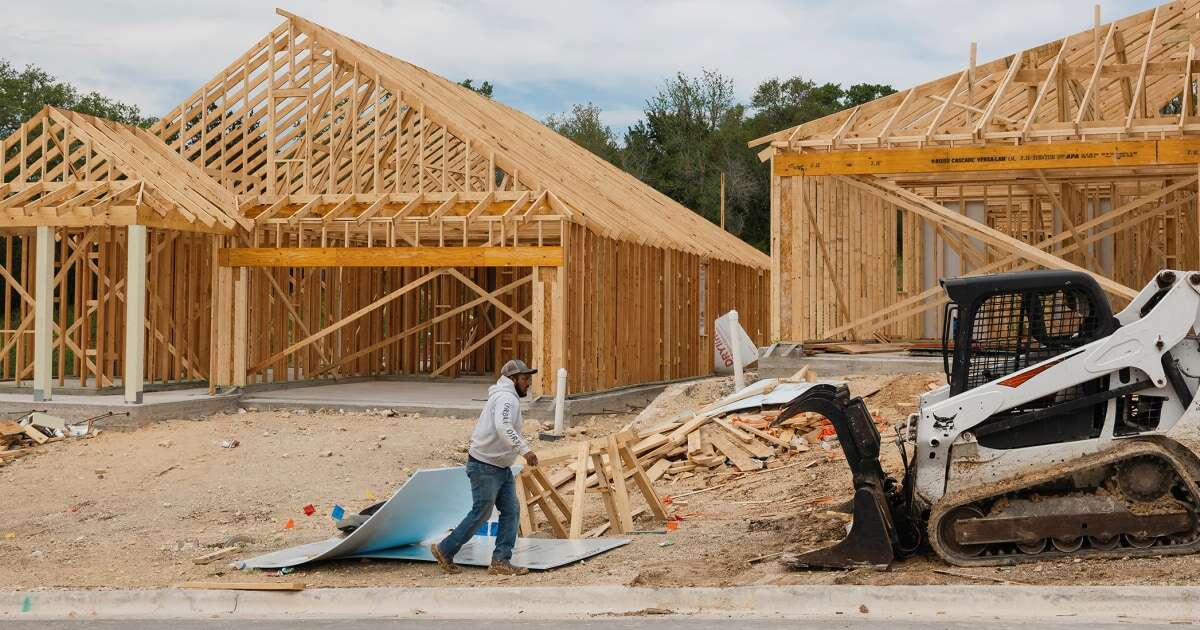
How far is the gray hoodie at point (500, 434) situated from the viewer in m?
7.78

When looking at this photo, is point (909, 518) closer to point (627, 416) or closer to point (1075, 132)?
point (1075, 132)

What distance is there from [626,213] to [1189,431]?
48.0ft

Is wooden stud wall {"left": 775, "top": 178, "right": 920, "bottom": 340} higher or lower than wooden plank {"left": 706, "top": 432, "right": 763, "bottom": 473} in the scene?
higher

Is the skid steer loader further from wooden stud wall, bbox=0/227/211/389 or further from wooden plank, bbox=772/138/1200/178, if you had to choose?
wooden stud wall, bbox=0/227/211/389

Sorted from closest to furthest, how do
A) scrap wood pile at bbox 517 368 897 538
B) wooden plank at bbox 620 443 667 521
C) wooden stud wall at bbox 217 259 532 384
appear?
scrap wood pile at bbox 517 368 897 538 → wooden plank at bbox 620 443 667 521 → wooden stud wall at bbox 217 259 532 384

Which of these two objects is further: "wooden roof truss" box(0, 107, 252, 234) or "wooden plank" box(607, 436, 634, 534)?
"wooden roof truss" box(0, 107, 252, 234)

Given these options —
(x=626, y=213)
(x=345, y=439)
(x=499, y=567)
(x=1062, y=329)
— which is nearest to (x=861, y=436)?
(x=1062, y=329)

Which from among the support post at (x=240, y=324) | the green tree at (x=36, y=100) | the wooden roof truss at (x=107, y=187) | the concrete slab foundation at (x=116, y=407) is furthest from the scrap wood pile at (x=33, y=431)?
the green tree at (x=36, y=100)

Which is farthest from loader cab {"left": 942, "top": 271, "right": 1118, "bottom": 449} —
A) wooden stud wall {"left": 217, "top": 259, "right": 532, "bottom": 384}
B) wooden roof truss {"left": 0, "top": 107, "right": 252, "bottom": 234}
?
wooden stud wall {"left": 217, "top": 259, "right": 532, "bottom": 384}

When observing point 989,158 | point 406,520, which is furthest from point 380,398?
point 406,520

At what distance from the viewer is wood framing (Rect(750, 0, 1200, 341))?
15.3 meters

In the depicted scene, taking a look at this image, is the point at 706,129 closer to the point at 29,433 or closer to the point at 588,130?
the point at 588,130

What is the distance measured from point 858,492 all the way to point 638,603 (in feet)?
5.00

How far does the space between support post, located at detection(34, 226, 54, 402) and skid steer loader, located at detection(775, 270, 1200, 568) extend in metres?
12.4
